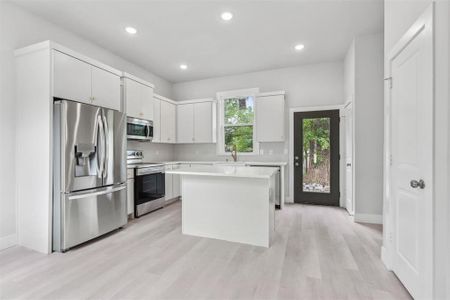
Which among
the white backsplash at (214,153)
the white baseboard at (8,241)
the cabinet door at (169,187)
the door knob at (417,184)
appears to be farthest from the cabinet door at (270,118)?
the white baseboard at (8,241)

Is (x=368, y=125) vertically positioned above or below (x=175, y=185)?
above

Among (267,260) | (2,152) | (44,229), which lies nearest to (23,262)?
(44,229)

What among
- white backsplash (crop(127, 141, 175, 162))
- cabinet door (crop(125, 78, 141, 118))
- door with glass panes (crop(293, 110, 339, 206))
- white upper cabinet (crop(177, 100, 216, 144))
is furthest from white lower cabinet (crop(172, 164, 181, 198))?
door with glass panes (crop(293, 110, 339, 206))

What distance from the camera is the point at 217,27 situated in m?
3.29

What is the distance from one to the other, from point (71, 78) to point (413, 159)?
3.85 m

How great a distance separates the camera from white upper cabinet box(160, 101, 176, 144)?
509cm

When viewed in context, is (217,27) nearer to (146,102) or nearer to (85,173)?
(146,102)

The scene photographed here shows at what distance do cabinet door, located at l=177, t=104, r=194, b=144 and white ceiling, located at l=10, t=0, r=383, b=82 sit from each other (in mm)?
1229

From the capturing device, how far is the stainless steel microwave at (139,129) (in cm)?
392

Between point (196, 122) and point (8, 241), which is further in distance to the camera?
point (196, 122)

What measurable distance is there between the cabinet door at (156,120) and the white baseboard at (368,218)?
4.28m

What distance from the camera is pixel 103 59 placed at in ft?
12.9

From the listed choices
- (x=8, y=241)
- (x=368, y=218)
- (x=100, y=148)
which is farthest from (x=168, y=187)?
(x=368, y=218)
